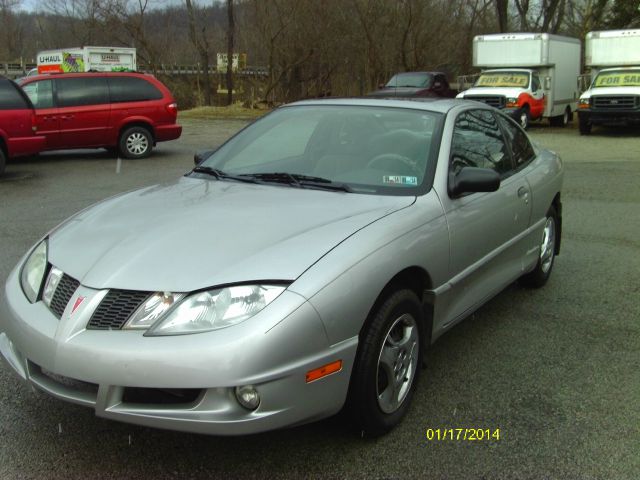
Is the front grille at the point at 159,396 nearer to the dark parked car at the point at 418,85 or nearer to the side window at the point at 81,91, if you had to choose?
the side window at the point at 81,91

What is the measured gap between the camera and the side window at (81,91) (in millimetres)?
12750

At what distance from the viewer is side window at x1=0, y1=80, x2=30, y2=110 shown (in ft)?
35.8

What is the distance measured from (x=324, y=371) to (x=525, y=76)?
20.0 metres

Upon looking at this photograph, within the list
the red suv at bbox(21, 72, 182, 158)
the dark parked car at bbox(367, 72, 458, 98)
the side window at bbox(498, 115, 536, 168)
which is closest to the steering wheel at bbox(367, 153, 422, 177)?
the side window at bbox(498, 115, 536, 168)

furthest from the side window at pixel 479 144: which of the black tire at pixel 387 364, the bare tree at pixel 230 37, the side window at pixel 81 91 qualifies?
the bare tree at pixel 230 37

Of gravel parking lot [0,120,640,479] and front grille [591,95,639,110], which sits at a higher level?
front grille [591,95,639,110]

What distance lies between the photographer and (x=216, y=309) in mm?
2568

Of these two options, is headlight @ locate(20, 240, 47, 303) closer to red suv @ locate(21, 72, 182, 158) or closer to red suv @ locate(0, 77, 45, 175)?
red suv @ locate(0, 77, 45, 175)

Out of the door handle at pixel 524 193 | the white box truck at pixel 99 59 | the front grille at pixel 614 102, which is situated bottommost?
the door handle at pixel 524 193

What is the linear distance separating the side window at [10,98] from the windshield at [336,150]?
7919 mm

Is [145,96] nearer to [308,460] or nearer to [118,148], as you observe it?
[118,148]

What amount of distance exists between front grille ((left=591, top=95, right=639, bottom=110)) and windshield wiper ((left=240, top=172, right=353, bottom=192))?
16.8m

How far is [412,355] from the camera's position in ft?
10.8

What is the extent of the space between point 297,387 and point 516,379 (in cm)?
169
